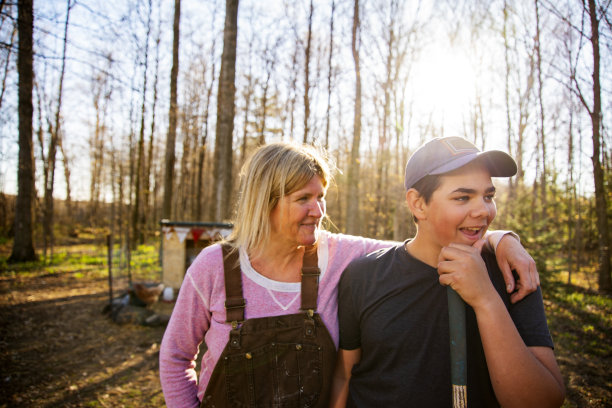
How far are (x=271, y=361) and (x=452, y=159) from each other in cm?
125

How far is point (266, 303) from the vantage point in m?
1.61

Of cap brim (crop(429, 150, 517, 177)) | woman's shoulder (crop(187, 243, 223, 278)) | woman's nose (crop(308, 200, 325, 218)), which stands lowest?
woman's shoulder (crop(187, 243, 223, 278))

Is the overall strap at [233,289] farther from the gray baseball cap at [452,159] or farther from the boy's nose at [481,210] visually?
the boy's nose at [481,210]

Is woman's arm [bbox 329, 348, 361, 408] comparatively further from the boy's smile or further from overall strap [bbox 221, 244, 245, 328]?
the boy's smile

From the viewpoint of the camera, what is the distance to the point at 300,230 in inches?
66.7

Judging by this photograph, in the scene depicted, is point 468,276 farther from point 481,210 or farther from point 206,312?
point 206,312

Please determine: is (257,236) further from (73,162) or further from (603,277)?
(73,162)

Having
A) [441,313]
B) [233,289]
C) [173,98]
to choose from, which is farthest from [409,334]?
[173,98]

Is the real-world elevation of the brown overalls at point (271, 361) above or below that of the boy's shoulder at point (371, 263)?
below

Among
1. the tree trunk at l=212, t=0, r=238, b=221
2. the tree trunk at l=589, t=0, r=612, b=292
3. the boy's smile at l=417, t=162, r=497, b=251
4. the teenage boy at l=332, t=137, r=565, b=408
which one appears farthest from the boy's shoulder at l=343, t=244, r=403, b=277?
the tree trunk at l=589, t=0, r=612, b=292

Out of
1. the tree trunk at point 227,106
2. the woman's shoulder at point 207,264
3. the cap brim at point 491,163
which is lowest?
the woman's shoulder at point 207,264

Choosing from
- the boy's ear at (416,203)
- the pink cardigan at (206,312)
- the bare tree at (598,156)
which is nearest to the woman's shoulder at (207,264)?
the pink cardigan at (206,312)

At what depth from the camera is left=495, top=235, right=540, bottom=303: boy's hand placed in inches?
50.7

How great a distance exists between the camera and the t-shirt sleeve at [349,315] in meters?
1.57
